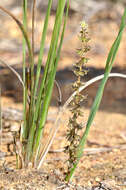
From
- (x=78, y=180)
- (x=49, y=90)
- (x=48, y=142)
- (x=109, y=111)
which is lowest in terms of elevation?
(x=109, y=111)

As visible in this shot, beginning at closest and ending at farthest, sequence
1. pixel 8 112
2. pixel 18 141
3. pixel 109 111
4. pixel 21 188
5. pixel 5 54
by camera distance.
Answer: pixel 21 188 < pixel 18 141 < pixel 8 112 < pixel 109 111 < pixel 5 54

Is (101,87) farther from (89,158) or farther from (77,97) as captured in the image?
(89,158)

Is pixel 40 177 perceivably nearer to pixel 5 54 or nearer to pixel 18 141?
pixel 18 141

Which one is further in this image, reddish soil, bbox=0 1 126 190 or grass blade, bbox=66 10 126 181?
reddish soil, bbox=0 1 126 190

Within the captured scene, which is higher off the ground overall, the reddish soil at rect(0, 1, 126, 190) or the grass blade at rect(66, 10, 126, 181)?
the grass blade at rect(66, 10, 126, 181)

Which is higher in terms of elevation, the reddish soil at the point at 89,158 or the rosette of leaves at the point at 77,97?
the rosette of leaves at the point at 77,97

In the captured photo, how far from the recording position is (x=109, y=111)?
2609 millimetres

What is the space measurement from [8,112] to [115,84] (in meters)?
1.60

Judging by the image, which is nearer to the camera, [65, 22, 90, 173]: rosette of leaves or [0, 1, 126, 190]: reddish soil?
[65, 22, 90, 173]: rosette of leaves

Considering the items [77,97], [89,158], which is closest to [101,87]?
[77,97]

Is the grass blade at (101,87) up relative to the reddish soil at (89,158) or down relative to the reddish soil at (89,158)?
up

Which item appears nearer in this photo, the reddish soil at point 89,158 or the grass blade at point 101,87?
the grass blade at point 101,87

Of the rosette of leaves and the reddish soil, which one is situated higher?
the rosette of leaves

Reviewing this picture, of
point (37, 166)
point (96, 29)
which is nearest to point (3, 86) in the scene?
point (37, 166)
